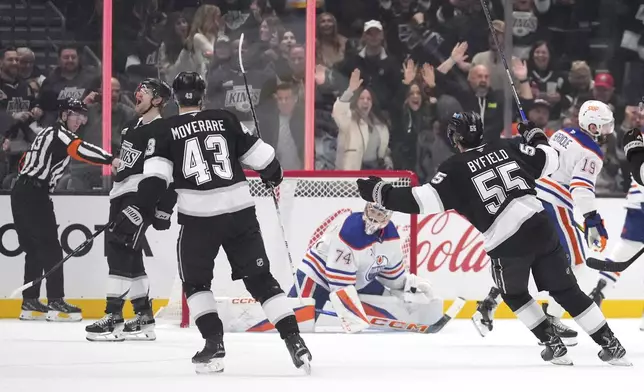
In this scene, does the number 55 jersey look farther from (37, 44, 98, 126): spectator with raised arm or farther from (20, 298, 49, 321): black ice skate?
(37, 44, 98, 126): spectator with raised arm

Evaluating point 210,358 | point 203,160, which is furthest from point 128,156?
point 210,358

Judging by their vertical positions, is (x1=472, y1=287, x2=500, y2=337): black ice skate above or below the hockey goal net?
below

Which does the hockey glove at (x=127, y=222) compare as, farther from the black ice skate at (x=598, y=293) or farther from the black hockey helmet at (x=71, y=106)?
the black ice skate at (x=598, y=293)

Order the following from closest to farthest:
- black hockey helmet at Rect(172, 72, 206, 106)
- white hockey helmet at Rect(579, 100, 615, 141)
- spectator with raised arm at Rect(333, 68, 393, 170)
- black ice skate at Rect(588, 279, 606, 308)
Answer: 1. black hockey helmet at Rect(172, 72, 206, 106)
2. white hockey helmet at Rect(579, 100, 615, 141)
3. black ice skate at Rect(588, 279, 606, 308)
4. spectator with raised arm at Rect(333, 68, 393, 170)

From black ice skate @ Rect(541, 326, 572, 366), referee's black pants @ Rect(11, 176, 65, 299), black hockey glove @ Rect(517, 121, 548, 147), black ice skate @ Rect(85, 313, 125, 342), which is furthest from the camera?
referee's black pants @ Rect(11, 176, 65, 299)

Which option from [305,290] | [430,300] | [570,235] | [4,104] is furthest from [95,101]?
[570,235]

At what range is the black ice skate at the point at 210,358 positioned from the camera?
479 centimetres

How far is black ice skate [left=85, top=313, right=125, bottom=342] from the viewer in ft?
19.9

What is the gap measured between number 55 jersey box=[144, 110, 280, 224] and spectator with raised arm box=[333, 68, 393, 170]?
3341 mm

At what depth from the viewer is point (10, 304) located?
24.1ft

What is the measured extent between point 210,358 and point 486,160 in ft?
4.59

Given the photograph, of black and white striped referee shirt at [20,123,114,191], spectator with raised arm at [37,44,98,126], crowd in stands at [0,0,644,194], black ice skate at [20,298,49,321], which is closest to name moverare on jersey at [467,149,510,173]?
black and white striped referee shirt at [20,123,114,191]

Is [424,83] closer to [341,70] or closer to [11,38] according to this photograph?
[341,70]

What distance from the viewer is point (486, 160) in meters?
4.99
